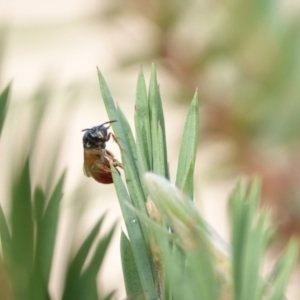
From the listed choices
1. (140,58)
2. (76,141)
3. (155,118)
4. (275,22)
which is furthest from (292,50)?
(76,141)

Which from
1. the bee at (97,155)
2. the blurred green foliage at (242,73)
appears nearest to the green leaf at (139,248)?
the bee at (97,155)

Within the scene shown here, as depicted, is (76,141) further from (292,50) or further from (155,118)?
(155,118)

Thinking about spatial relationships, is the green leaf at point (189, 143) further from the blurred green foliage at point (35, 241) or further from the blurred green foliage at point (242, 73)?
the blurred green foliage at point (242, 73)

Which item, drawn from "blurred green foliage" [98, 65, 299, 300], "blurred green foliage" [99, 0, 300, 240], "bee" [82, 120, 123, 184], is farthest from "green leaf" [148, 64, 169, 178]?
"blurred green foliage" [99, 0, 300, 240]

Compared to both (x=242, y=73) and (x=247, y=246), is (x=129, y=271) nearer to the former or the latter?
(x=247, y=246)

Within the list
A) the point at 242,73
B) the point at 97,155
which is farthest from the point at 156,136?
the point at 242,73

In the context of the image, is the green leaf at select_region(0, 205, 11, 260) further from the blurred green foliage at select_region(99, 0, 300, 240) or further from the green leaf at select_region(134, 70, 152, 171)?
the blurred green foliage at select_region(99, 0, 300, 240)
